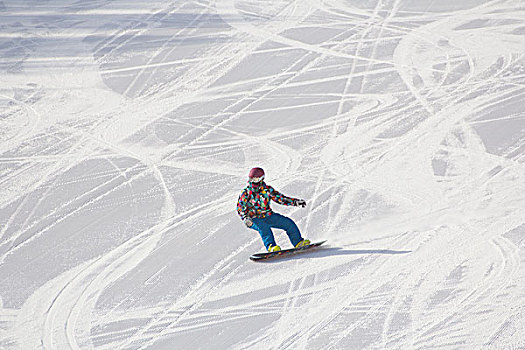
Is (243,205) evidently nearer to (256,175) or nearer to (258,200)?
(258,200)

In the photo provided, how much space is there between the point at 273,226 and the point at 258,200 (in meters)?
0.35

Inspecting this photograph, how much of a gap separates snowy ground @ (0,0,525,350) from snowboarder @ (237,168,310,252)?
0.30m

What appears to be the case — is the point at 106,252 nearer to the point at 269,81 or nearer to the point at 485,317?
the point at 485,317

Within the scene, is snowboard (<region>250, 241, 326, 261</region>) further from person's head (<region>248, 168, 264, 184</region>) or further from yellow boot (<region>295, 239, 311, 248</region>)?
person's head (<region>248, 168, 264, 184</region>)

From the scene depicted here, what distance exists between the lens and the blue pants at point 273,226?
7.48 meters

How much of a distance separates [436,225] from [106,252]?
3825 mm

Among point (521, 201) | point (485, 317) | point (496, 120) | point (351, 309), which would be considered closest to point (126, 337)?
point (351, 309)

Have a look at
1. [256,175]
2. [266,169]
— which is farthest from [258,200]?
[266,169]

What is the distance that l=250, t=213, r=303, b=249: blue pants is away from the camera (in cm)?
748

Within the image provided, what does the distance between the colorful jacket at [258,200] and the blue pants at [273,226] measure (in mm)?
87

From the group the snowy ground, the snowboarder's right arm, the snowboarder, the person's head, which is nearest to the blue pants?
the snowboarder

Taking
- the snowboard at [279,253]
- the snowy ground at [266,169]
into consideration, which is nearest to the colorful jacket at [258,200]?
the snowboard at [279,253]

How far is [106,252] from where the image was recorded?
25.8 ft

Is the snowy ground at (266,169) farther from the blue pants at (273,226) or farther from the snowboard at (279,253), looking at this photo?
the blue pants at (273,226)
